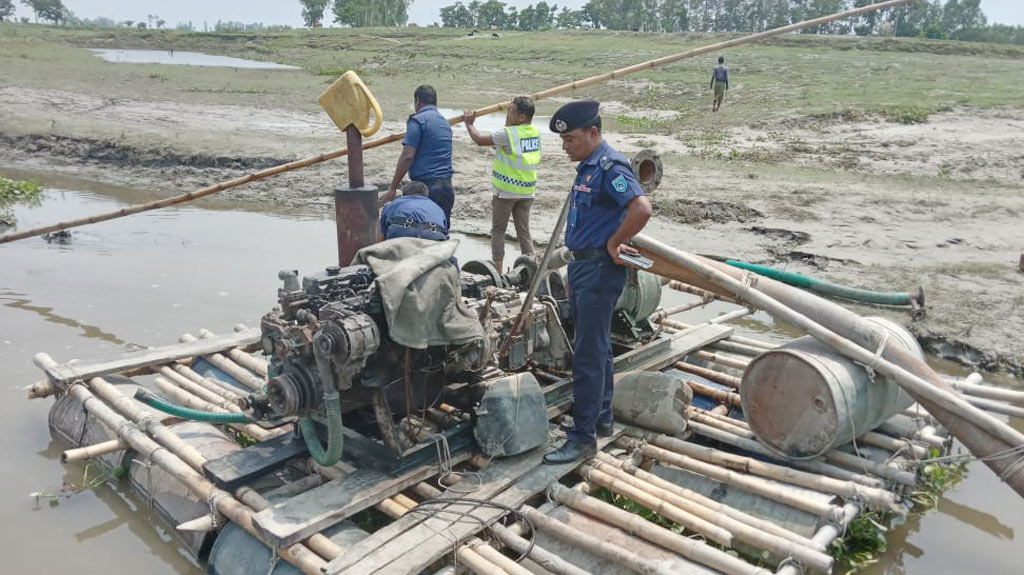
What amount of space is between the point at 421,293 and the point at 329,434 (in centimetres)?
78

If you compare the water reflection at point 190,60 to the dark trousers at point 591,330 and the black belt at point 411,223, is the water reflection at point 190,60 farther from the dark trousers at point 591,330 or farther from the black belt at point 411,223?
the dark trousers at point 591,330

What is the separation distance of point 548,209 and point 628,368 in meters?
6.11

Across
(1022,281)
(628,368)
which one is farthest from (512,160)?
(1022,281)

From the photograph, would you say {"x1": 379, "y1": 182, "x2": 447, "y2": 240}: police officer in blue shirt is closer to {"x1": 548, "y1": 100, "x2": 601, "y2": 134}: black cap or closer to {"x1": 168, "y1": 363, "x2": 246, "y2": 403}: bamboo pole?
{"x1": 548, "y1": 100, "x2": 601, "y2": 134}: black cap

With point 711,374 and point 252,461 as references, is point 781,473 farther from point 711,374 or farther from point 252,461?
point 252,461

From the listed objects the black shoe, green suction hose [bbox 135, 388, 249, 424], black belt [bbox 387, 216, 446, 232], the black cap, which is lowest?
the black shoe

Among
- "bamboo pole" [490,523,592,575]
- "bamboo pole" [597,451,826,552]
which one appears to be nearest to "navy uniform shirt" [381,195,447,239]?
"bamboo pole" [597,451,826,552]

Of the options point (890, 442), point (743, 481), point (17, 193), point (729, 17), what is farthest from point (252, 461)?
point (729, 17)

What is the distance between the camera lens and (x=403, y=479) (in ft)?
12.5

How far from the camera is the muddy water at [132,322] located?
13.8 ft

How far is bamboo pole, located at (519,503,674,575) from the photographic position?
10.9 ft

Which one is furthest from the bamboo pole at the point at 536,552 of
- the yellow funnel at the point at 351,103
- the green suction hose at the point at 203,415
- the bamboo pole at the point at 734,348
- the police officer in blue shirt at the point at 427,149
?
the police officer in blue shirt at the point at 427,149

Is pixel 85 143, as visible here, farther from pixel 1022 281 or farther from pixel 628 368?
pixel 1022 281

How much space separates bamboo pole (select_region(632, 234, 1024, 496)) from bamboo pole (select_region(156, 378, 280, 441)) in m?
2.58
